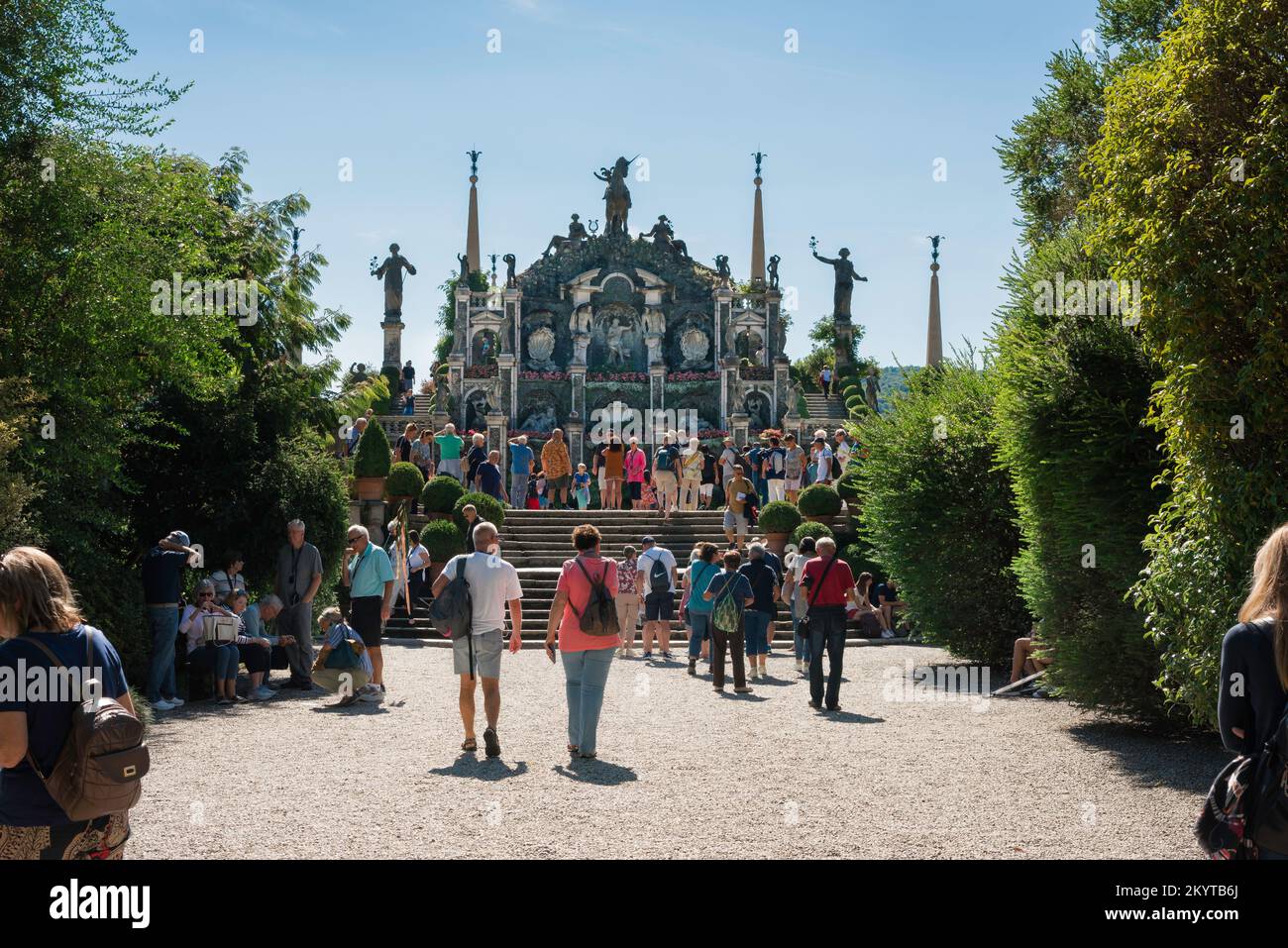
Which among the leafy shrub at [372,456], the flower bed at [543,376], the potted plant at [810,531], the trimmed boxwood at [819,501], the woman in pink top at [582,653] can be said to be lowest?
the woman in pink top at [582,653]

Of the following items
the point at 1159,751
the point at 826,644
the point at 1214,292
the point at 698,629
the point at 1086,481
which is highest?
the point at 1214,292

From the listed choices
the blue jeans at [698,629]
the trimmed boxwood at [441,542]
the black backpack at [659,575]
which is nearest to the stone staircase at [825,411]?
the trimmed boxwood at [441,542]

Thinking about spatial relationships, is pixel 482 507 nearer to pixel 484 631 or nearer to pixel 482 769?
pixel 484 631

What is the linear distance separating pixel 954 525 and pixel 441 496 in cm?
1135

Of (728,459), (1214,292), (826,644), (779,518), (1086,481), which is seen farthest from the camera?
(728,459)

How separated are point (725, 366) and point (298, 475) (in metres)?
41.2

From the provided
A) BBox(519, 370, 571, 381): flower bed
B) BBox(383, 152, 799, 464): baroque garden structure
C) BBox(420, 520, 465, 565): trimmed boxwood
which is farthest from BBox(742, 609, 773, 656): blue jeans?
BBox(519, 370, 571, 381): flower bed

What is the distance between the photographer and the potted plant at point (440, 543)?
24.1 metres

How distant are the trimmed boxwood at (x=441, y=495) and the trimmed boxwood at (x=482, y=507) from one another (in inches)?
9.2

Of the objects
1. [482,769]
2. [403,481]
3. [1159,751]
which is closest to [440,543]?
[403,481]

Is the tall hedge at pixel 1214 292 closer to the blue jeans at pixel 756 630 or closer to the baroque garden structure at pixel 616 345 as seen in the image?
the blue jeans at pixel 756 630

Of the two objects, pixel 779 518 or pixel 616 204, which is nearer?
pixel 779 518

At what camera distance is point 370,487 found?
2678 centimetres
